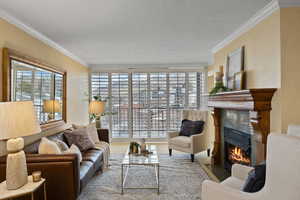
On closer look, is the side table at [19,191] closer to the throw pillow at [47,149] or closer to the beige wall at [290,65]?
the throw pillow at [47,149]

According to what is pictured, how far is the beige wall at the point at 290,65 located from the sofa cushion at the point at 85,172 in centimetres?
250

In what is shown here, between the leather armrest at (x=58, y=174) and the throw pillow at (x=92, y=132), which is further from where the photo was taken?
the throw pillow at (x=92, y=132)

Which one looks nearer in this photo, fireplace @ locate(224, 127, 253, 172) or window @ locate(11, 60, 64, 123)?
window @ locate(11, 60, 64, 123)

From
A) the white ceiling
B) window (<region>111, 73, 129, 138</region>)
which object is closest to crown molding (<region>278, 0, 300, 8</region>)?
the white ceiling

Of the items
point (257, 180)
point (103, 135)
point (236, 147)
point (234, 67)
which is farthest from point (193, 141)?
point (257, 180)

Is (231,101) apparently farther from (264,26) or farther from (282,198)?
(282,198)

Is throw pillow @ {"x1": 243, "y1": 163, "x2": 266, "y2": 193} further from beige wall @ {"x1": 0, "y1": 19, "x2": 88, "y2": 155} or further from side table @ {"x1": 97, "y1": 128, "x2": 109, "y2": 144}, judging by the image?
side table @ {"x1": 97, "y1": 128, "x2": 109, "y2": 144}

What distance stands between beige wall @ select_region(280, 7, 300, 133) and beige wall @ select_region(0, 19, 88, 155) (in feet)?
11.0

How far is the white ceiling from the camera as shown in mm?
2312

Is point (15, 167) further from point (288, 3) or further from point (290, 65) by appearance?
point (288, 3)

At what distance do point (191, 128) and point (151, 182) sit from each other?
1886 mm

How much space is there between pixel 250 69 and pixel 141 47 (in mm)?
2183

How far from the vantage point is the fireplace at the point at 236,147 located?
9.85ft

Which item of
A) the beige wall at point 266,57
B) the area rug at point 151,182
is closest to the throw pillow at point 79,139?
the area rug at point 151,182
